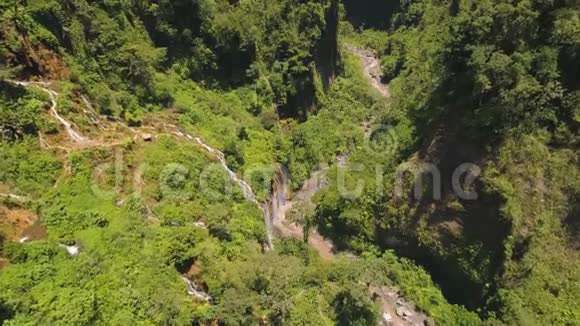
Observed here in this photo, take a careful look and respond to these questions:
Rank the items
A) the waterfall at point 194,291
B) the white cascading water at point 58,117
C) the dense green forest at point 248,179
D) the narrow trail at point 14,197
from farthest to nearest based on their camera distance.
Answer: the white cascading water at point 58,117, the waterfall at point 194,291, the dense green forest at point 248,179, the narrow trail at point 14,197

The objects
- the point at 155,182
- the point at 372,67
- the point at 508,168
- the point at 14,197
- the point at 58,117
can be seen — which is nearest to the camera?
the point at 14,197

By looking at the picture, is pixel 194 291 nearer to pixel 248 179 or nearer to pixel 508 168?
pixel 248 179

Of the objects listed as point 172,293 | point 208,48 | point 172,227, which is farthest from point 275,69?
point 172,293

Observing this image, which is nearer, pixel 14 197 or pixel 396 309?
pixel 14 197

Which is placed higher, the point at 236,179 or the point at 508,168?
the point at 508,168

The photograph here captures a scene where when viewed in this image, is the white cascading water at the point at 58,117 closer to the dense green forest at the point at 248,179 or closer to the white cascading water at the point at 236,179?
the dense green forest at the point at 248,179

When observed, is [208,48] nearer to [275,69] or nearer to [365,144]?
[275,69]

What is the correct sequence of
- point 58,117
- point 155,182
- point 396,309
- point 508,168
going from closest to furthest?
point 58,117 → point 155,182 → point 508,168 → point 396,309

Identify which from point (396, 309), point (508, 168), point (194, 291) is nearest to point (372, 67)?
point (508, 168)

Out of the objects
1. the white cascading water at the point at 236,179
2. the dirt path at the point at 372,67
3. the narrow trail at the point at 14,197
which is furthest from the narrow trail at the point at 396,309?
the dirt path at the point at 372,67
